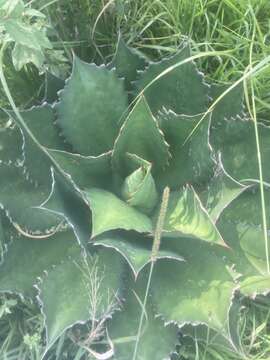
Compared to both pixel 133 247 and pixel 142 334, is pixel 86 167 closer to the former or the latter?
pixel 133 247

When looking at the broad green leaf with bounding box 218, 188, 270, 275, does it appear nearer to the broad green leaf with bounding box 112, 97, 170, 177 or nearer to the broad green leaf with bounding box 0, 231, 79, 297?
the broad green leaf with bounding box 112, 97, 170, 177

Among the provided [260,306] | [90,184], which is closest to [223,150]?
[90,184]

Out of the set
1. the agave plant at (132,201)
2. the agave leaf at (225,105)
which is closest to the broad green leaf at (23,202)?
the agave plant at (132,201)

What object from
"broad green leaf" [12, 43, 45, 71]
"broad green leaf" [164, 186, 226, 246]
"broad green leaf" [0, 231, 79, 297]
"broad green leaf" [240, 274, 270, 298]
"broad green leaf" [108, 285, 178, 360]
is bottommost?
"broad green leaf" [108, 285, 178, 360]

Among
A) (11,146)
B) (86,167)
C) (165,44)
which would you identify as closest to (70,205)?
(86,167)

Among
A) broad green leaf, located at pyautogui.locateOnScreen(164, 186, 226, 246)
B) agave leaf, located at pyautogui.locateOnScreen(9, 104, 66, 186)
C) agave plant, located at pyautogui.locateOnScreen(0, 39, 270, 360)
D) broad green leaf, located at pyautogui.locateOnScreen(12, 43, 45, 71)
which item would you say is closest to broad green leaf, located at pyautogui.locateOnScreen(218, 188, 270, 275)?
agave plant, located at pyautogui.locateOnScreen(0, 39, 270, 360)

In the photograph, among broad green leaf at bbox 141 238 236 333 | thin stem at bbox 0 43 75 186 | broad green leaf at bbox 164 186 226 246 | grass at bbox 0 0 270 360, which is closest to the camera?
thin stem at bbox 0 43 75 186
